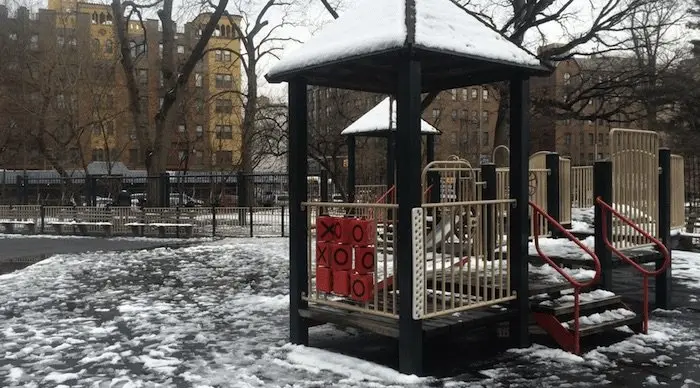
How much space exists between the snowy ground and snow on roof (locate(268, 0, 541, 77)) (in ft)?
9.63

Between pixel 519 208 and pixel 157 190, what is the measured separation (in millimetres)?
21422

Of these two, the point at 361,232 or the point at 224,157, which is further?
the point at 224,157

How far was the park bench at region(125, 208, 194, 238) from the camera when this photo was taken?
22.6m

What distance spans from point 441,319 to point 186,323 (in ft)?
12.3

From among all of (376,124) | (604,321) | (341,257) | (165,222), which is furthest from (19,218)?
(604,321)

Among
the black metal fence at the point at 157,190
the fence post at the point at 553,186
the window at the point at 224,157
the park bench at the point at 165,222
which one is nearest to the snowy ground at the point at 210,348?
the fence post at the point at 553,186

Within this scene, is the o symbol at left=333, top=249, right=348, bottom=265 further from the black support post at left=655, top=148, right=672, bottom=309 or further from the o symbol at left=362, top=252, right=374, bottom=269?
the black support post at left=655, top=148, right=672, bottom=309

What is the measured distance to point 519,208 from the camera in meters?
6.59

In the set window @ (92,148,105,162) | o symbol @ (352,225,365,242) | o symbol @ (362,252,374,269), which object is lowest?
o symbol @ (362,252,374,269)

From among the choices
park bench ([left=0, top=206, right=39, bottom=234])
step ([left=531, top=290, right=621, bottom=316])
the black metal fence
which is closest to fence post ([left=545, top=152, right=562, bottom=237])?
step ([left=531, top=290, right=621, bottom=316])

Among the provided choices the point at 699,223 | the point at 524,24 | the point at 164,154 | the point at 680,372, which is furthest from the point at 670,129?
the point at 680,372

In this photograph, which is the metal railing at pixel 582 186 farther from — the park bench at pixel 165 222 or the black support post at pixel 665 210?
the park bench at pixel 165 222

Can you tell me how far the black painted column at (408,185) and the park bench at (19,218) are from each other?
2409 centimetres

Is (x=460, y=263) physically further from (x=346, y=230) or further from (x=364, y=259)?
(x=346, y=230)
